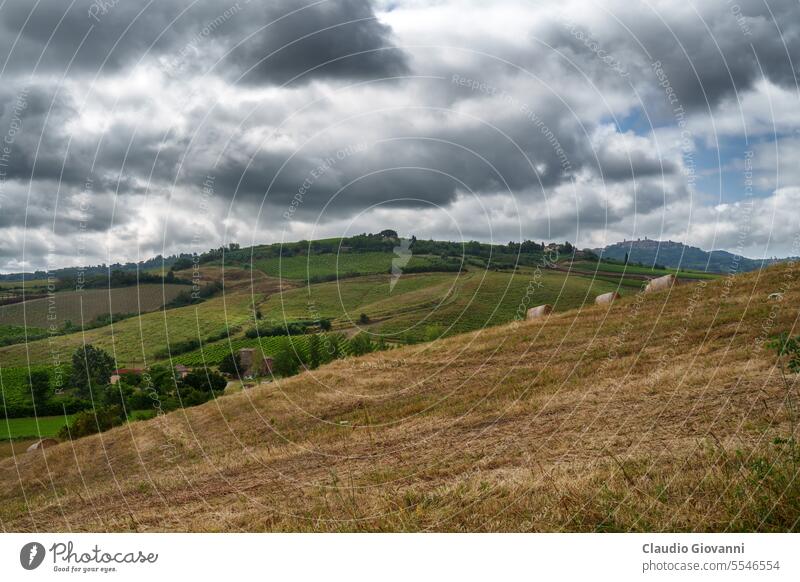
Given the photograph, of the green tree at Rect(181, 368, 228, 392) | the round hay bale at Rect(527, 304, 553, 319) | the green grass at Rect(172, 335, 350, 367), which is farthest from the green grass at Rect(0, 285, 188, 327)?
the round hay bale at Rect(527, 304, 553, 319)

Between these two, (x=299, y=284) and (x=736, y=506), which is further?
(x=299, y=284)

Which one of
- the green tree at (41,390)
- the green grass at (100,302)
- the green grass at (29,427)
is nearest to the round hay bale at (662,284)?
the green grass at (100,302)

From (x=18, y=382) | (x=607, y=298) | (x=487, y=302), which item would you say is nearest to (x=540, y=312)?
(x=607, y=298)

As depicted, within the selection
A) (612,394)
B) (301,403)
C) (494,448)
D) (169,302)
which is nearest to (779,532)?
(494,448)

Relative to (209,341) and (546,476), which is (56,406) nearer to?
(209,341)

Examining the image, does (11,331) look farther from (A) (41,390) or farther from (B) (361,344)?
(B) (361,344)

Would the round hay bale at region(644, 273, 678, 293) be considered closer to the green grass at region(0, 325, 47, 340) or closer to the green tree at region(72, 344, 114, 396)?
the green tree at region(72, 344, 114, 396)
